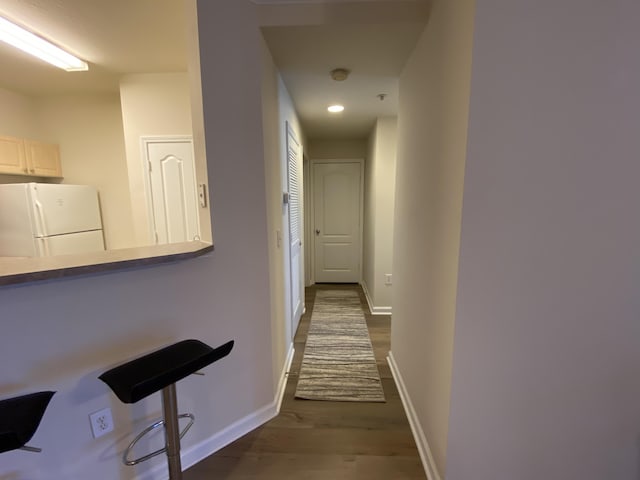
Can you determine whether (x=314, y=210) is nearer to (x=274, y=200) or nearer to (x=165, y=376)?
(x=274, y=200)

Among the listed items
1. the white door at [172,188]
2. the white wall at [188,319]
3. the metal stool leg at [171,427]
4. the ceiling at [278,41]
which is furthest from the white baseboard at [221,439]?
the ceiling at [278,41]

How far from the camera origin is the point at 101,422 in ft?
3.91

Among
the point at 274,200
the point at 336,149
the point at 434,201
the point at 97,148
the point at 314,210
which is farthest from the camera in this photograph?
the point at 314,210

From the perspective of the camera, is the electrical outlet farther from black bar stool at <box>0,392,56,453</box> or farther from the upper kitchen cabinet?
the upper kitchen cabinet

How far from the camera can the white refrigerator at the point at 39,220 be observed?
2592mm

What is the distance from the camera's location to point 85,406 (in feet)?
3.76

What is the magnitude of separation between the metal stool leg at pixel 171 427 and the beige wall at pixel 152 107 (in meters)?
2.38

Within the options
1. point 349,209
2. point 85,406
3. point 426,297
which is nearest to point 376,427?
point 426,297

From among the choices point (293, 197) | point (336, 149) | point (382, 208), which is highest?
point (336, 149)

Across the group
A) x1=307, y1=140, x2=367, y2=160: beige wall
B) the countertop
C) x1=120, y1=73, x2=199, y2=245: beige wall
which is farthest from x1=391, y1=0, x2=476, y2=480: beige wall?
x1=307, y1=140, x2=367, y2=160: beige wall

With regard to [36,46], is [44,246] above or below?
below

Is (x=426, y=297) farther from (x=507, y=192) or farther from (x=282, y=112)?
(x=282, y=112)

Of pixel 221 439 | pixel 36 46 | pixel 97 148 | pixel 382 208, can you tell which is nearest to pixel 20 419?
pixel 221 439

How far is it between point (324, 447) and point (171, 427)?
2.98 feet
